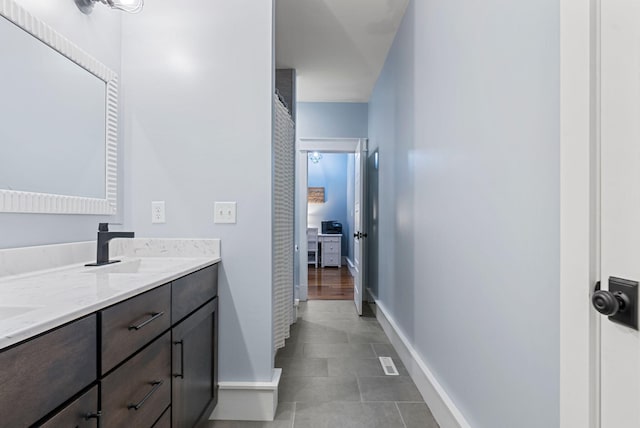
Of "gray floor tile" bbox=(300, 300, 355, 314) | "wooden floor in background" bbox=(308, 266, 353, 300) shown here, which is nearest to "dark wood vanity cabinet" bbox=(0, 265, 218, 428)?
"gray floor tile" bbox=(300, 300, 355, 314)

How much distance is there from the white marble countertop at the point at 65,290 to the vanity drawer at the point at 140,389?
218 mm

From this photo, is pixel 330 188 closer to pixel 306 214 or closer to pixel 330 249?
pixel 330 249

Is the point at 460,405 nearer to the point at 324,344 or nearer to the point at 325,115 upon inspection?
the point at 324,344

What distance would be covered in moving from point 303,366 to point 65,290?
186 centimetres

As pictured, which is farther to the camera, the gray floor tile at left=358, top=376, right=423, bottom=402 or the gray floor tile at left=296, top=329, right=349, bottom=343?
the gray floor tile at left=296, top=329, right=349, bottom=343

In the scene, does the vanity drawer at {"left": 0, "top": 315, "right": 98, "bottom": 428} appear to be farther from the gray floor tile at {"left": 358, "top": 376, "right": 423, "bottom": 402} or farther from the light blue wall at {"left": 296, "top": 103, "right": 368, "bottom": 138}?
the light blue wall at {"left": 296, "top": 103, "right": 368, "bottom": 138}

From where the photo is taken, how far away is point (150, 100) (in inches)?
76.0

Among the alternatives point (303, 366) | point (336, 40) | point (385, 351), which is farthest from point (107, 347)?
point (336, 40)

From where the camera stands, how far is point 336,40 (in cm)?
313

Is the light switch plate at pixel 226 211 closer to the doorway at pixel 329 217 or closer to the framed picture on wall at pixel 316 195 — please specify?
the doorway at pixel 329 217

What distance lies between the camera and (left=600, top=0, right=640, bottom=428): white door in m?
0.65

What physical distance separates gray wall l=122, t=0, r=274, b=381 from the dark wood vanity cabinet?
0.77ft

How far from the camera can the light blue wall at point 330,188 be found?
26.8 feet

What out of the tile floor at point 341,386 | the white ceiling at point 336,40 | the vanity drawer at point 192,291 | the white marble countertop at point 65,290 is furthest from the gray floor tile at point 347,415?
the white ceiling at point 336,40
